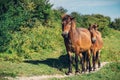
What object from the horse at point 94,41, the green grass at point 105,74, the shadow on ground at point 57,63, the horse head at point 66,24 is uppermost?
the horse head at point 66,24

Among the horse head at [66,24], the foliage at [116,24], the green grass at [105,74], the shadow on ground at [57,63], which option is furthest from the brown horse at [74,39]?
the foliage at [116,24]

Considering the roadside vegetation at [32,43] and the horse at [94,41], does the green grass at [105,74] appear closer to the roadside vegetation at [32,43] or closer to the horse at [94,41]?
the roadside vegetation at [32,43]

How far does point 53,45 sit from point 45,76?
992cm

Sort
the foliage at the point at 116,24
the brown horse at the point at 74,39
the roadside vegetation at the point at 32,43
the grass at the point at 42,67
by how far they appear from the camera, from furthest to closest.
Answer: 1. the foliage at the point at 116,24
2. the roadside vegetation at the point at 32,43
3. the grass at the point at 42,67
4. the brown horse at the point at 74,39

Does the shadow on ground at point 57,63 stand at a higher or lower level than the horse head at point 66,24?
lower

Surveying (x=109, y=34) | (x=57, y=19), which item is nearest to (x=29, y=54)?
(x=57, y=19)

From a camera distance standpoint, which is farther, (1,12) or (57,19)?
(57,19)

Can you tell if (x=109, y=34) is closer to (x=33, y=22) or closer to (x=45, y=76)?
(x=33, y=22)

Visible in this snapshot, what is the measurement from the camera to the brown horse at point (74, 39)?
60.4 ft

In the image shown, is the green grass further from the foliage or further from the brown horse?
the foliage

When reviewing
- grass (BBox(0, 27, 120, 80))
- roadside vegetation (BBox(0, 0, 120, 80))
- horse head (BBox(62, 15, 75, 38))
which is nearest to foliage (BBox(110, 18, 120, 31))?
roadside vegetation (BBox(0, 0, 120, 80))

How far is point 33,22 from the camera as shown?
30.1 m

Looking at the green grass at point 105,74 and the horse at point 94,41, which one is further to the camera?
the horse at point 94,41

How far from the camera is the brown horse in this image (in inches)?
725
